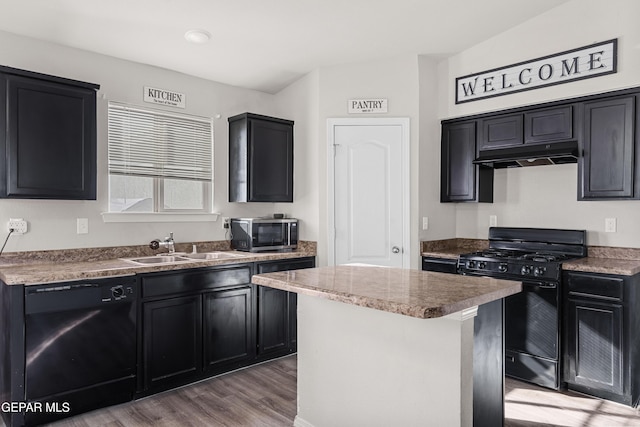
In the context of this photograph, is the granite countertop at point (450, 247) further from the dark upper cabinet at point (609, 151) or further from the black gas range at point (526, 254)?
the dark upper cabinet at point (609, 151)

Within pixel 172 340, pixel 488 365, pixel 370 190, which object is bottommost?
pixel 172 340

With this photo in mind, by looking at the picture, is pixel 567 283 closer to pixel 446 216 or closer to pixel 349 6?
pixel 446 216

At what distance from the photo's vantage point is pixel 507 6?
11.2 feet

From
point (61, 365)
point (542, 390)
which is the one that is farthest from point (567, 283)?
point (61, 365)

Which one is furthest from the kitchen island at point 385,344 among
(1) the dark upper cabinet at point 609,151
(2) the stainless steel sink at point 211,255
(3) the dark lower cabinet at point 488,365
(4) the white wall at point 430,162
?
(1) the dark upper cabinet at point 609,151

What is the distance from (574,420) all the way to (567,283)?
3.11 ft

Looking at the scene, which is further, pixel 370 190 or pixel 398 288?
pixel 370 190

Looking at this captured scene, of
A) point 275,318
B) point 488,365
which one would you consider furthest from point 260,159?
point 488,365

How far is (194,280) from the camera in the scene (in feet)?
10.8

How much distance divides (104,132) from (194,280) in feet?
4.79

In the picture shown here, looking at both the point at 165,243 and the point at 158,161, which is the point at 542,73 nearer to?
the point at 158,161

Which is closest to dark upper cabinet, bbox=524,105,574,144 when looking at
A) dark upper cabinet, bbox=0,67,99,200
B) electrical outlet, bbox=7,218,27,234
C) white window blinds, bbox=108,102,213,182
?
white window blinds, bbox=108,102,213,182

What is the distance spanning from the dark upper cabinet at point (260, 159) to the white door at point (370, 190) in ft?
1.72

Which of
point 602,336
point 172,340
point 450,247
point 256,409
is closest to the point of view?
point 256,409
